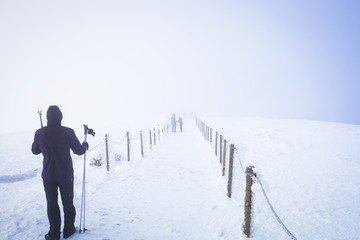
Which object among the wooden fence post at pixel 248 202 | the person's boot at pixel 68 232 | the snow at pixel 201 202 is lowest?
the snow at pixel 201 202

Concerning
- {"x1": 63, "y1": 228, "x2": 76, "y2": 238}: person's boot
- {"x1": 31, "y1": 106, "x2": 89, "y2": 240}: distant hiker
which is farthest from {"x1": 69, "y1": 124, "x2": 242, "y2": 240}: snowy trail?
{"x1": 31, "y1": 106, "x2": 89, "y2": 240}: distant hiker

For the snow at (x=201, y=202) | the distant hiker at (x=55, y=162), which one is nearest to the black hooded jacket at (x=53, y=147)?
the distant hiker at (x=55, y=162)

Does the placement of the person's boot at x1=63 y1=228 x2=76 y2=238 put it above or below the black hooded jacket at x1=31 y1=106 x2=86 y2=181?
below

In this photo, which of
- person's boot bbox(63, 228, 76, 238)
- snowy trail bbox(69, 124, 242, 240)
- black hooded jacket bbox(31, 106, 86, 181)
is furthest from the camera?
snowy trail bbox(69, 124, 242, 240)

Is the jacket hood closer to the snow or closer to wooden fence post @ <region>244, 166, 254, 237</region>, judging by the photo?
the snow

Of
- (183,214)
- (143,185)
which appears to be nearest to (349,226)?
(183,214)

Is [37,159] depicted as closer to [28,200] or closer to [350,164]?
[28,200]

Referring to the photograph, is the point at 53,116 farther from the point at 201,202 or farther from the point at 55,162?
the point at 201,202

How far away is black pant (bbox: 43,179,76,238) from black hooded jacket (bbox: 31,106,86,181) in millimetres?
131

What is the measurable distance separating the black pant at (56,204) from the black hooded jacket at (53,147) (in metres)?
0.13

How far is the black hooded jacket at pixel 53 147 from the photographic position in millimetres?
3111

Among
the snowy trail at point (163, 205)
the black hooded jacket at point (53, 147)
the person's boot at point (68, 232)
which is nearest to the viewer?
the black hooded jacket at point (53, 147)

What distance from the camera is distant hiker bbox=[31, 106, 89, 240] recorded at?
3123 millimetres

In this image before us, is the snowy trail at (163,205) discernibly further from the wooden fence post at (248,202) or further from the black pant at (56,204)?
the black pant at (56,204)
